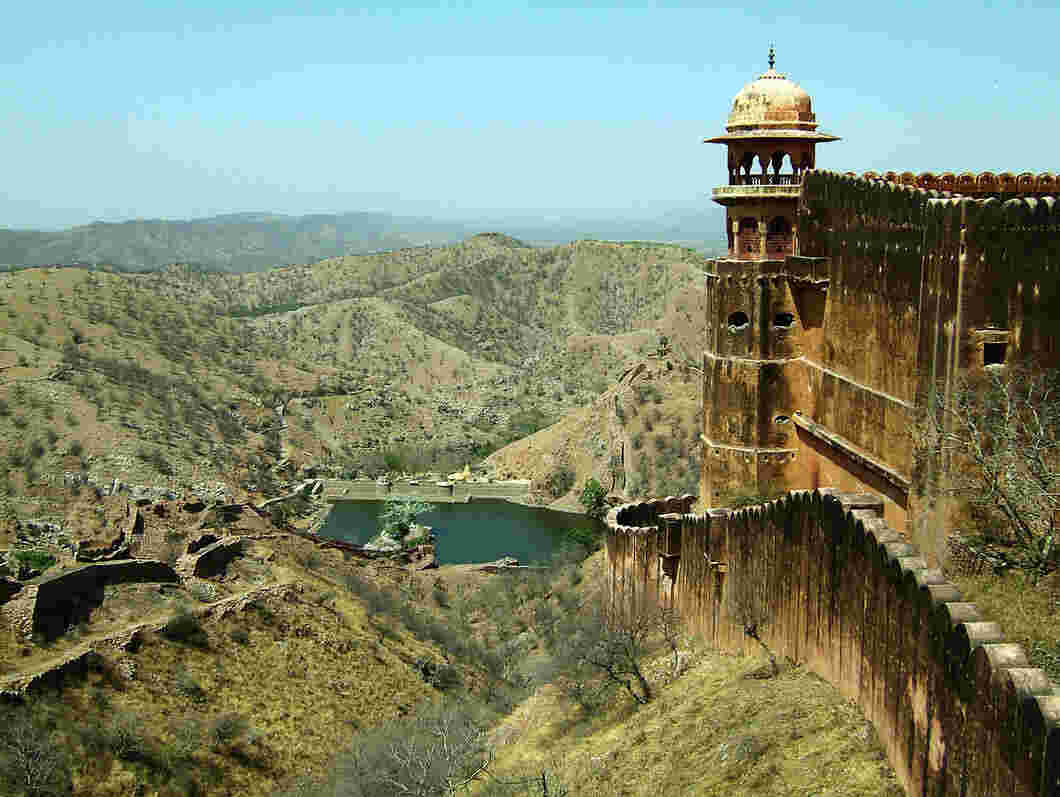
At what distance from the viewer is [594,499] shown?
5478 centimetres

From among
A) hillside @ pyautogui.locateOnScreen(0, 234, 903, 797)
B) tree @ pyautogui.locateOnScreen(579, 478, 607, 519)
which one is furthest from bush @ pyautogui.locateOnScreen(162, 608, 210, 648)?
tree @ pyautogui.locateOnScreen(579, 478, 607, 519)

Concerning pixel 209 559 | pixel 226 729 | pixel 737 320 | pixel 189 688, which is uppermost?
pixel 737 320

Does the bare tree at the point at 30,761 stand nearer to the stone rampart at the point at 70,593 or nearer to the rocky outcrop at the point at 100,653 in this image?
the rocky outcrop at the point at 100,653

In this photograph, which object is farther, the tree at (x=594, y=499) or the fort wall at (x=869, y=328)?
the tree at (x=594, y=499)

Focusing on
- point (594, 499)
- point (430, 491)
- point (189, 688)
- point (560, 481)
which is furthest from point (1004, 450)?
point (430, 491)

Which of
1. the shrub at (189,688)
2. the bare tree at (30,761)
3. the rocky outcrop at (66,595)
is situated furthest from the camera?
the shrub at (189,688)

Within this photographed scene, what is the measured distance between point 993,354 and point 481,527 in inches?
1697

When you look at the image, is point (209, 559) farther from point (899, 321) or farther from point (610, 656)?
point (899, 321)

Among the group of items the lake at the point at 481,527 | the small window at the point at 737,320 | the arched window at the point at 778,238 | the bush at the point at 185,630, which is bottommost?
the lake at the point at 481,527

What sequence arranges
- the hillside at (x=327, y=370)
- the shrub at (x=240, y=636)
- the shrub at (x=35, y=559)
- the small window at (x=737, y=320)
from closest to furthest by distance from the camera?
the small window at (x=737, y=320) < the shrub at (x=240, y=636) < the shrub at (x=35, y=559) < the hillside at (x=327, y=370)

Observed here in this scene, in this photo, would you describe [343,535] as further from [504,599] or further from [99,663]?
[99,663]

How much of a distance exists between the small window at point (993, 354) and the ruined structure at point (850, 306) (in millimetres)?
17

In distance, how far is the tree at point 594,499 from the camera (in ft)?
177

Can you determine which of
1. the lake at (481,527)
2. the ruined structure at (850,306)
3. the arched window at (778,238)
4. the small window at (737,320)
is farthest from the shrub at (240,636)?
the lake at (481,527)
